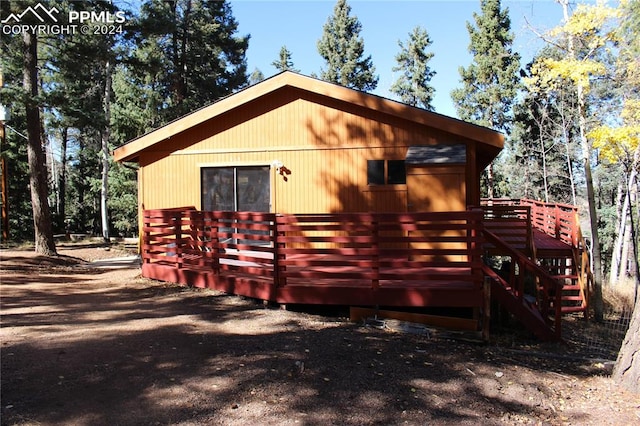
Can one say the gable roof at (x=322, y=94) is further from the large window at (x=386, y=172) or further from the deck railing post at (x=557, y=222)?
the deck railing post at (x=557, y=222)

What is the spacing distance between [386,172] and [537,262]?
4.76 meters

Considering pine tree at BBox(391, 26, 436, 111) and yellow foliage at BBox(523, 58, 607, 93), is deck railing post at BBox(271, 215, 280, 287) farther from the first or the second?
pine tree at BBox(391, 26, 436, 111)

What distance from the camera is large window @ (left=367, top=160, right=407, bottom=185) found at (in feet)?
27.0

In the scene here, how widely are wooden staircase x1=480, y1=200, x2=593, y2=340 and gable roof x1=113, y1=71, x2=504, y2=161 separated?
6.03 ft

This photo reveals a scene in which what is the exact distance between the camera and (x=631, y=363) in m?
4.49

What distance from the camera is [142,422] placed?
2.98 m

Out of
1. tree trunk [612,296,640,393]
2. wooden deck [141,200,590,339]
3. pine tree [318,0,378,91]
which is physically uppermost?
pine tree [318,0,378,91]

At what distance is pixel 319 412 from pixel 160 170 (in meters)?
7.43

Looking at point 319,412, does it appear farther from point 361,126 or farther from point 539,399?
point 361,126

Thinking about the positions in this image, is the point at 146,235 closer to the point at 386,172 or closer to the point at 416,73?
the point at 386,172

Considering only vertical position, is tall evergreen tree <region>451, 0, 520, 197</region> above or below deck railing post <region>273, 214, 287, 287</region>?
above

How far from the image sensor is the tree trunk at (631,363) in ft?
14.5

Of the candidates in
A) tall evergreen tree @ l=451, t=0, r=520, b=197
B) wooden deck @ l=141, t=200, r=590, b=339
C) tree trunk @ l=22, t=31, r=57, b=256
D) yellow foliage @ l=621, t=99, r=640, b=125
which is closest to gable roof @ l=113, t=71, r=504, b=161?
wooden deck @ l=141, t=200, r=590, b=339

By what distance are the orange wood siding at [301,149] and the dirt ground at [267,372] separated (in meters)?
2.87
